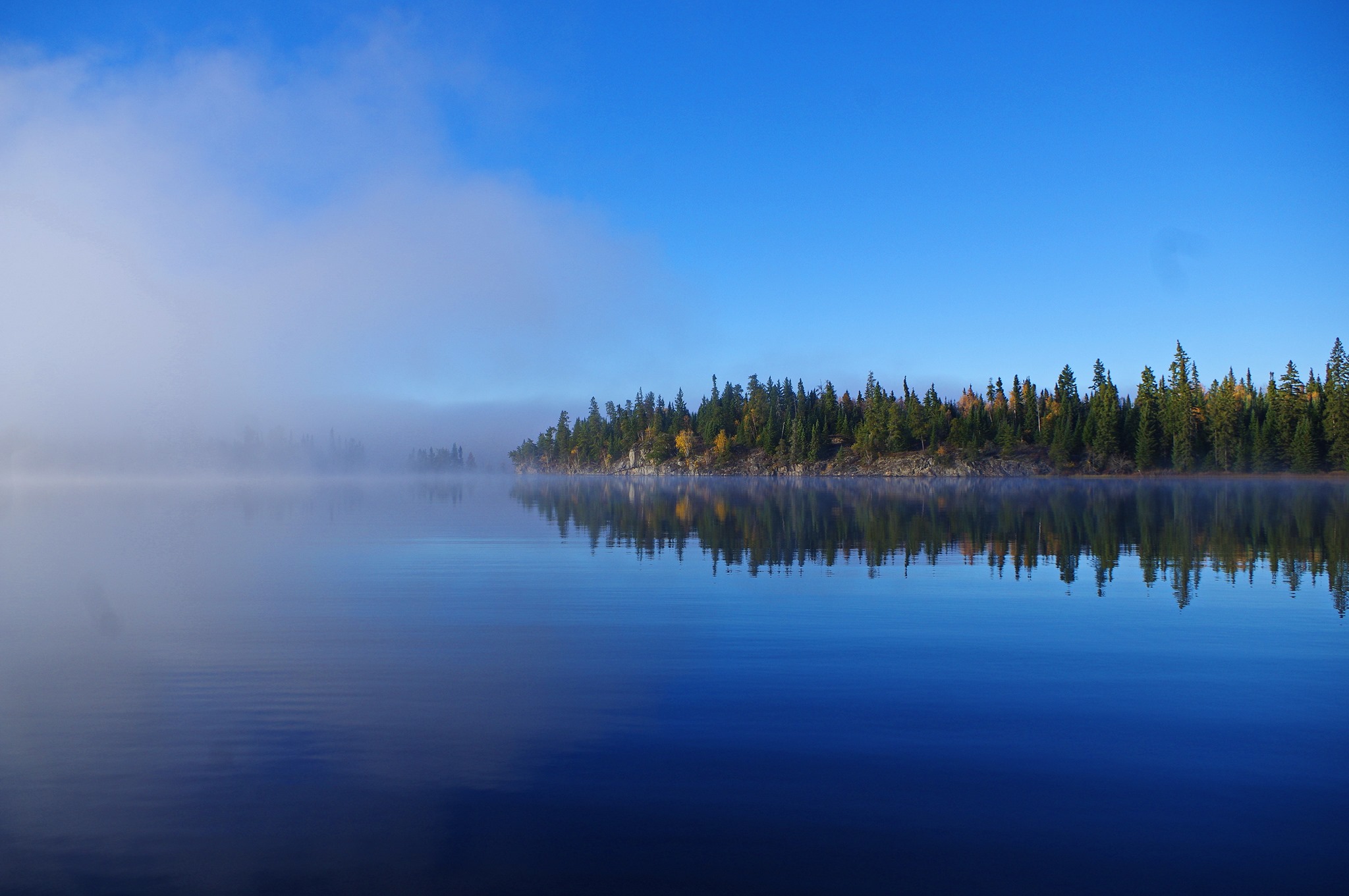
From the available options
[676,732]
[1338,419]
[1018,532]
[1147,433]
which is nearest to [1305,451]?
[1338,419]

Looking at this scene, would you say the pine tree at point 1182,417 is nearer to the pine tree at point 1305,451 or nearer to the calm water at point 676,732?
the pine tree at point 1305,451

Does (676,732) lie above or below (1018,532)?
above

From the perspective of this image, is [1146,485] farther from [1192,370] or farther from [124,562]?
[124,562]

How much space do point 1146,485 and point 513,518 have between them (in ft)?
408

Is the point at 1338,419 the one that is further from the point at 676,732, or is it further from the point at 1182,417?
the point at 676,732

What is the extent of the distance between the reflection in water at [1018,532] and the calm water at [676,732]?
2.65m

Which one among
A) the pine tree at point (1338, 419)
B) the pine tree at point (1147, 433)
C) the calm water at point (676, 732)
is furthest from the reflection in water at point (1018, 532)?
the pine tree at point (1147, 433)

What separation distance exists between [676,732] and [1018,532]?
3694cm

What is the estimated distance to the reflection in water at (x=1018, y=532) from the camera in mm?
29688

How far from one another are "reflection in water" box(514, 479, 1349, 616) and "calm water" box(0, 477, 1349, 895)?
2.65 meters

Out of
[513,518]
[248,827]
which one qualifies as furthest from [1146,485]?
[248,827]

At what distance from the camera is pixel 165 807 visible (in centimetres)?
907

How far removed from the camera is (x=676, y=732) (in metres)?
11.4

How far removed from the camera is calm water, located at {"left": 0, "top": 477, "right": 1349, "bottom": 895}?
7922mm
